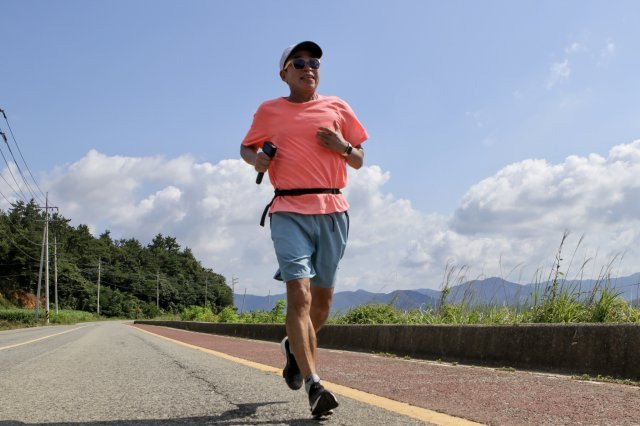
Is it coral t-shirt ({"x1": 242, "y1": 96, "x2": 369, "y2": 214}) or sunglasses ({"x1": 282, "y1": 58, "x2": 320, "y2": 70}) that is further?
sunglasses ({"x1": 282, "y1": 58, "x2": 320, "y2": 70})

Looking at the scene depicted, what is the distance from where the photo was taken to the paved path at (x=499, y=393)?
324cm

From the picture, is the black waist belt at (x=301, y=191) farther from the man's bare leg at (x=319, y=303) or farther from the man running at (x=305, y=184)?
the man's bare leg at (x=319, y=303)

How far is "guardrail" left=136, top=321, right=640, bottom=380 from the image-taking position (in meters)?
4.80

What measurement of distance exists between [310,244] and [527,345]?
3123mm

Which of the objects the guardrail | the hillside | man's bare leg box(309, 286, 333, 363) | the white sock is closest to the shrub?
the guardrail

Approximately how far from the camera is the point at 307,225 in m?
3.51

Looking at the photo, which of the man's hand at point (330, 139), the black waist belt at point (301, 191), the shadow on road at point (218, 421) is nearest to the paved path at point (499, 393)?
the shadow on road at point (218, 421)

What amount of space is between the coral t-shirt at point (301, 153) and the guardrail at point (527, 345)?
2.62m

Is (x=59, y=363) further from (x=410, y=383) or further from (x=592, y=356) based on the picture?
(x=592, y=356)

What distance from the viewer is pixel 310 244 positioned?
3.54 meters

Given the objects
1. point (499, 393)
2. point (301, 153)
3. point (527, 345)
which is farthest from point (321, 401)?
point (527, 345)

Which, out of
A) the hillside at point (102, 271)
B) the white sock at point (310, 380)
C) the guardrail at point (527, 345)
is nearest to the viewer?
the white sock at point (310, 380)

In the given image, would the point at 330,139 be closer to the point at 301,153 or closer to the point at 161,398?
the point at 301,153

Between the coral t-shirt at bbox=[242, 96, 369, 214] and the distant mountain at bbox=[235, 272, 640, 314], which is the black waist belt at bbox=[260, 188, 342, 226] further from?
the distant mountain at bbox=[235, 272, 640, 314]
